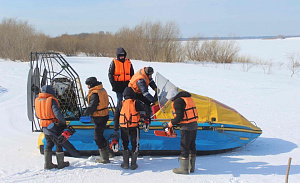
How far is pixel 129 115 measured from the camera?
4.21 meters

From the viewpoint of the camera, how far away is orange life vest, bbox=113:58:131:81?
5394 mm

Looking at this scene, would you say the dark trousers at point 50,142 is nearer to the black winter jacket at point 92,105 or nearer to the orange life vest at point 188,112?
the black winter jacket at point 92,105

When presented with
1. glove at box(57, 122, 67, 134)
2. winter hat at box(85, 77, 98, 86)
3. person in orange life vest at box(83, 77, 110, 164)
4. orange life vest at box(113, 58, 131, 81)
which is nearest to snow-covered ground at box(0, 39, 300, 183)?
person in orange life vest at box(83, 77, 110, 164)

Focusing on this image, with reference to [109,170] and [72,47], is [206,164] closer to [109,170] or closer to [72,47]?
[109,170]

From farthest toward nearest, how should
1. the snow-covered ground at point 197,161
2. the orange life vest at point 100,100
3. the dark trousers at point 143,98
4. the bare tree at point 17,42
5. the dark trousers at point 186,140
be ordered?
the bare tree at point 17,42
the dark trousers at point 143,98
the orange life vest at point 100,100
the dark trousers at point 186,140
the snow-covered ground at point 197,161

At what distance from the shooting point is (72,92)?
17.8ft

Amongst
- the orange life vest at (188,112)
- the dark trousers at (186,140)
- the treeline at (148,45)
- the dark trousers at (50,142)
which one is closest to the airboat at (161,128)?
the dark trousers at (50,142)

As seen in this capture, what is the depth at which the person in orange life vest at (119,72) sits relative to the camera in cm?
537

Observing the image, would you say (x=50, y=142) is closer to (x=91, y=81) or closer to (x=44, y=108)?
(x=44, y=108)

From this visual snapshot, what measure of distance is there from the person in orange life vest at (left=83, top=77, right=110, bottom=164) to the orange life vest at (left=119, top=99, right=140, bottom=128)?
389 millimetres

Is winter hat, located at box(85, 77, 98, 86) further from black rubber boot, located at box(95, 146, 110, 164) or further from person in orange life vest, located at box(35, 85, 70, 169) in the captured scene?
black rubber boot, located at box(95, 146, 110, 164)

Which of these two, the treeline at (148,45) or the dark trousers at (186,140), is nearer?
the dark trousers at (186,140)

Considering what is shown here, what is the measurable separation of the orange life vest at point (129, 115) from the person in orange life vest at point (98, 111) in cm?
Result: 39

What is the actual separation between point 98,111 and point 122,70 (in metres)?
1.25
